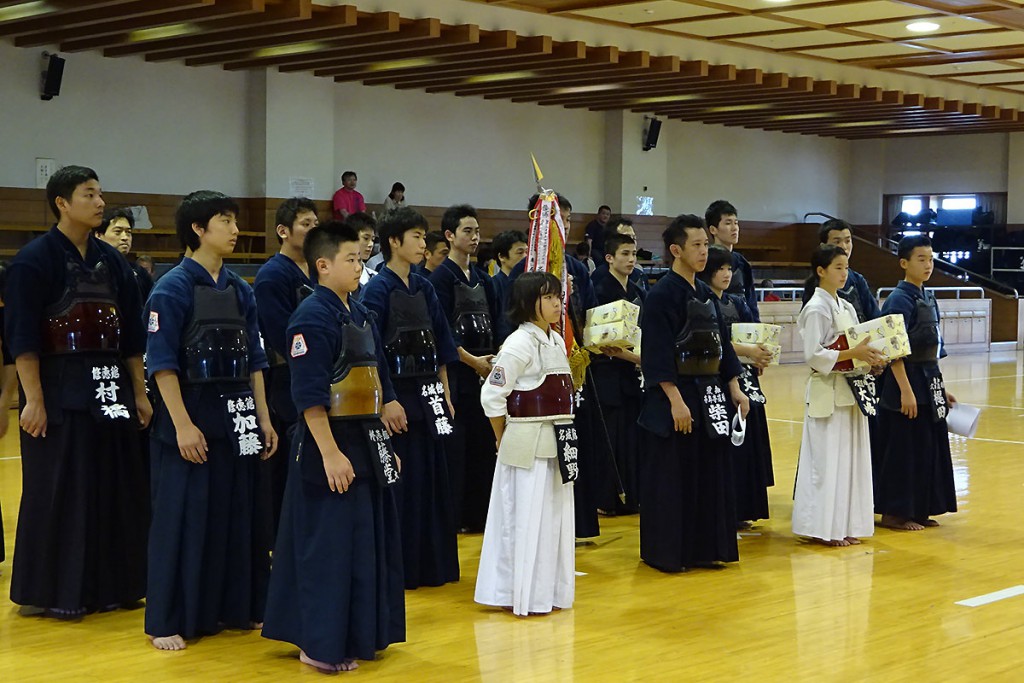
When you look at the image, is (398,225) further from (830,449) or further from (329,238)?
(830,449)

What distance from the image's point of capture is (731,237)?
6746mm

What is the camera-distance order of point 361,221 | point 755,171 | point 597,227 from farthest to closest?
point 755,171, point 597,227, point 361,221

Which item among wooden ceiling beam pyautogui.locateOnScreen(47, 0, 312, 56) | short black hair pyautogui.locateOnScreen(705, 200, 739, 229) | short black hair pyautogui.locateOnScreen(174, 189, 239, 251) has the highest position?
wooden ceiling beam pyautogui.locateOnScreen(47, 0, 312, 56)

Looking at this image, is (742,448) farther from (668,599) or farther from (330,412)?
(330,412)

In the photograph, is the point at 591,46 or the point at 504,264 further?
the point at 591,46

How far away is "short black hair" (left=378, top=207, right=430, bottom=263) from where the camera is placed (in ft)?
17.5

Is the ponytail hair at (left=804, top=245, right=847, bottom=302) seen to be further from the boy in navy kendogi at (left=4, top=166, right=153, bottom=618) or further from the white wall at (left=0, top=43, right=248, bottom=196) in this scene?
the white wall at (left=0, top=43, right=248, bottom=196)

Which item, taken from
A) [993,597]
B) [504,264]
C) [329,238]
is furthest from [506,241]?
[993,597]

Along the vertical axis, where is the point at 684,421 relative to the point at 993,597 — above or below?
above

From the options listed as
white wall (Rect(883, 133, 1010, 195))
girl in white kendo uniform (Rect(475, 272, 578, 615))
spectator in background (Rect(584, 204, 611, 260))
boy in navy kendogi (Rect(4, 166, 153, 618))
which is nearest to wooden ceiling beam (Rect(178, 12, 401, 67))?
spectator in background (Rect(584, 204, 611, 260))

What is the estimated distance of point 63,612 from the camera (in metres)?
4.77

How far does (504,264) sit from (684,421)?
1.74 metres

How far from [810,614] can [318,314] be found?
2.29 meters

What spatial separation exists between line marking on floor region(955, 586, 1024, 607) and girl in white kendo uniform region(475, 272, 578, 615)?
1629mm
